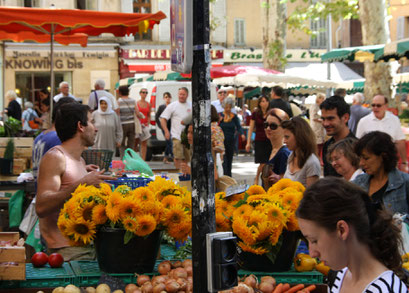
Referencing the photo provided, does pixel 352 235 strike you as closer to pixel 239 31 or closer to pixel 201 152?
pixel 201 152

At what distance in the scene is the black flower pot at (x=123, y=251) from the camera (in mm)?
4035

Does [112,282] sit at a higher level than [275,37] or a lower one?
lower

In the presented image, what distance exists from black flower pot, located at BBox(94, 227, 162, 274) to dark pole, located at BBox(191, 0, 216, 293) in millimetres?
625

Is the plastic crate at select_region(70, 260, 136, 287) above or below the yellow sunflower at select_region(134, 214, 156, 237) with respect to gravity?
below

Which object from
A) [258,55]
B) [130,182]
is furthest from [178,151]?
[258,55]

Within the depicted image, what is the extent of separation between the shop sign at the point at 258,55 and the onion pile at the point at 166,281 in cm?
3455

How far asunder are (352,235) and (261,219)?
51.4 inches

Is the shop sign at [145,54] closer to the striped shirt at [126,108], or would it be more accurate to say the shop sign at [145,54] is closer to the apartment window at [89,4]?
the apartment window at [89,4]

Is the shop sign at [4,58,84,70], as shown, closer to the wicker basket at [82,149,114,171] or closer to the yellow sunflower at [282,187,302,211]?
the wicker basket at [82,149,114,171]

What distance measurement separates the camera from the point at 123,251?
403 centimetres

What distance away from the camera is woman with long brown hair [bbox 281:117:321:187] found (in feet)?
21.4

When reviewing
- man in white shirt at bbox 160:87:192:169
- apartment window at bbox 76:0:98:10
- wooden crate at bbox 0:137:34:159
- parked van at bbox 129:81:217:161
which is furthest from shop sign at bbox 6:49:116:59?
wooden crate at bbox 0:137:34:159

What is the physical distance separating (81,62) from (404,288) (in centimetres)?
3295

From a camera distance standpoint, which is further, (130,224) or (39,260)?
(39,260)
